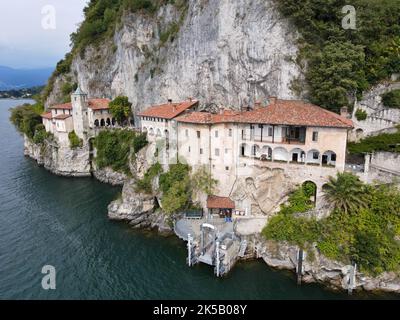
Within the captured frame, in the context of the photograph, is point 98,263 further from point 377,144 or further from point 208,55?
point 377,144

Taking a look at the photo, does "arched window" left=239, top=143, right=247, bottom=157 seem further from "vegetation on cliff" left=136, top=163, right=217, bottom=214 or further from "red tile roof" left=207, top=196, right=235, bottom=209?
"red tile roof" left=207, top=196, right=235, bottom=209

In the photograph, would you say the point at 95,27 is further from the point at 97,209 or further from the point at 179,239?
the point at 179,239

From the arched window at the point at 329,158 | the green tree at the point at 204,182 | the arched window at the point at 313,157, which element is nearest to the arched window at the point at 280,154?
the arched window at the point at 313,157

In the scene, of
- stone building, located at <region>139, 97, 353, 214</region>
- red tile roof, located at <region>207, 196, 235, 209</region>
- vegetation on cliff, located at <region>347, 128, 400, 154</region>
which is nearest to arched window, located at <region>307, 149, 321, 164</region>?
stone building, located at <region>139, 97, 353, 214</region>

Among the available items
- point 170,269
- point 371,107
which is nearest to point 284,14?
point 371,107

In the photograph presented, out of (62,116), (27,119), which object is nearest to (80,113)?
(62,116)
